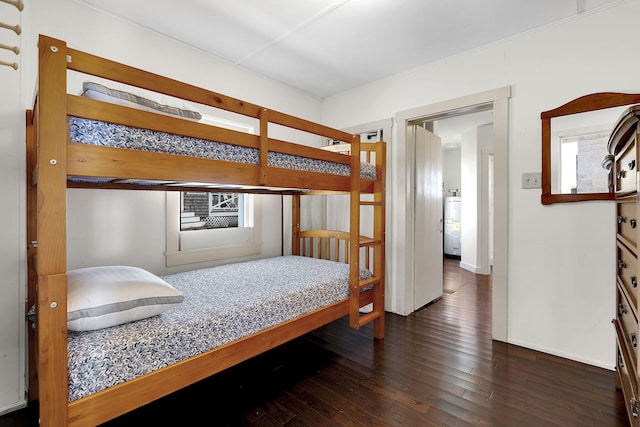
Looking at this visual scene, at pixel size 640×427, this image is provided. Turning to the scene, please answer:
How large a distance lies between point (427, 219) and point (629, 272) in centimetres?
204

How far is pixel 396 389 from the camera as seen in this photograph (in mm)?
1794

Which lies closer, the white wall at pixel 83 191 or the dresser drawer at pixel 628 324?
the dresser drawer at pixel 628 324

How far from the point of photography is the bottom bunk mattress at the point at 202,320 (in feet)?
3.55

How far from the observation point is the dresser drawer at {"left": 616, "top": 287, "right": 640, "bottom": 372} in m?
1.20

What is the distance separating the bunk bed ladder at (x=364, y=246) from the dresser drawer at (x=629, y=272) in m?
1.42

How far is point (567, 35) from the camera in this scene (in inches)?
85.0

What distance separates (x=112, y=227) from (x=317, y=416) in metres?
1.88

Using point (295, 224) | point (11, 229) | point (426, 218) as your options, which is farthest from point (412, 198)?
point (11, 229)

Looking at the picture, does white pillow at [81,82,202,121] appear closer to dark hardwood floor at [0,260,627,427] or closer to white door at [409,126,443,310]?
dark hardwood floor at [0,260,627,427]

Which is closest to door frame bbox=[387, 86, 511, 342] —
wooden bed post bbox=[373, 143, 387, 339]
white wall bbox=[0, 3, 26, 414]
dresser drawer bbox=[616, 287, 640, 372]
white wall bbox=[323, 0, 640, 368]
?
white wall bbox=[323, 0, 640, 368]

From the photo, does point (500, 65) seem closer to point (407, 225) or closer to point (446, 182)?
point (407, 225)

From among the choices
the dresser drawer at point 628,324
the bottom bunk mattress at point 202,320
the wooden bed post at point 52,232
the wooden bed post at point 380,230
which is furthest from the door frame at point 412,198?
the wooden bed post at point 52,232

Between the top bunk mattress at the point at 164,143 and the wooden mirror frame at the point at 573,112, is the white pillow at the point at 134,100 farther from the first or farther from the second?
the wooden mirror frame at the point at 573,112

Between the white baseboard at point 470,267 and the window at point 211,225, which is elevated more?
the window at point 211,225
